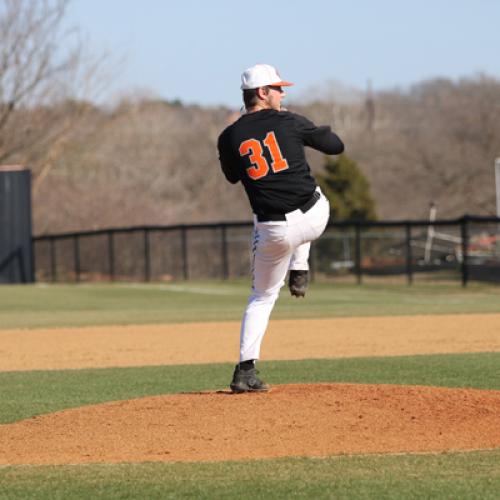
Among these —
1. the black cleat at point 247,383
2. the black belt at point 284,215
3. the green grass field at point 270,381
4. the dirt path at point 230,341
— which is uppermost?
the black belt at point 284,215

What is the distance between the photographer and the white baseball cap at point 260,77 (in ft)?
23.9

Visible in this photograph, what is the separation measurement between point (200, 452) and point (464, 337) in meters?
7.81

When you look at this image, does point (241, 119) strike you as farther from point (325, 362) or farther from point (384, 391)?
point (325, 362)

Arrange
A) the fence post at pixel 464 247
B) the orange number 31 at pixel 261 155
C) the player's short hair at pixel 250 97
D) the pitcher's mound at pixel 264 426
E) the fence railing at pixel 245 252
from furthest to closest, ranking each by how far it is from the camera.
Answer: the fence railing at pixel 245 252
the fence post at pixel 464 247
the player's short hair at pixel 250 97
the orange number 31 at pixel 261 155
the pitcher's mound at pixel 264 426

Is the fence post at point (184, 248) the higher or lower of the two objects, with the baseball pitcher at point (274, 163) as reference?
lower

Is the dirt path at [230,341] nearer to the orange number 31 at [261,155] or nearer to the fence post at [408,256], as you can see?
the orange number 31 at [261,155]

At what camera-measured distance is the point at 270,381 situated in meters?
9.65

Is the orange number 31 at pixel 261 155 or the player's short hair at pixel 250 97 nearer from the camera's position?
the orange number 31 at pixel 261 155

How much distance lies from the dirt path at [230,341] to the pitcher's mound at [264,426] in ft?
14.0

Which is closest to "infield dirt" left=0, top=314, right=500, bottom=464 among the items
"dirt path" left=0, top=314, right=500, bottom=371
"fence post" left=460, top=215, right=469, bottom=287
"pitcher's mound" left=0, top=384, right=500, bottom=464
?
"pitcher's mound" left=0, top=384, right=500, bottom=464

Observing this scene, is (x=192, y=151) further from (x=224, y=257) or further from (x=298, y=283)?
(x=298, y=283)

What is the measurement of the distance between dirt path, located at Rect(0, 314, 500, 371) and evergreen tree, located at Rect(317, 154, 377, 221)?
2504cm

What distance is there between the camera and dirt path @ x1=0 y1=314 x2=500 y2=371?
12.0 metres

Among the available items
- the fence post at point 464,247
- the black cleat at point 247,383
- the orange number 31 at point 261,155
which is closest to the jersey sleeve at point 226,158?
the orange number 31 at point 261,155
